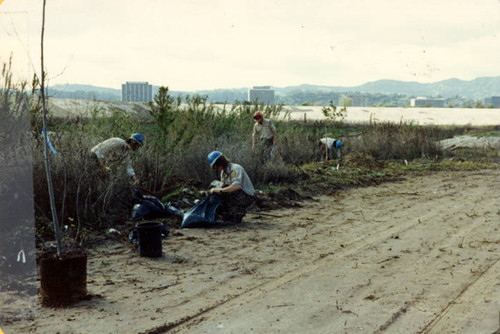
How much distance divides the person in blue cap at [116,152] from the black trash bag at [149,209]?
0.31 m

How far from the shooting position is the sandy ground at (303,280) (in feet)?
14.6

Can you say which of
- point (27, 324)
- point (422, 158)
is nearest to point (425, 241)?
point (27, 324)

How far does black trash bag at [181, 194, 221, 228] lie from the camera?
8.24 m

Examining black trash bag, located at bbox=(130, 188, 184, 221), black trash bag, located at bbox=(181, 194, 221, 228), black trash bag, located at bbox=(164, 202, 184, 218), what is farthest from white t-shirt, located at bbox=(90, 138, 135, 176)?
black trash bag, located at bbox=(181, 194, 221, 228)

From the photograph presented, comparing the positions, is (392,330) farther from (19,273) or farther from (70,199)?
(70,199)

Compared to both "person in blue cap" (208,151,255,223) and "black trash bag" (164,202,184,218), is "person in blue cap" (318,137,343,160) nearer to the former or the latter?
"person in blue cap" (208,151,255,223)

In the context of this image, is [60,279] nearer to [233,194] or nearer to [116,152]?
[233,194]

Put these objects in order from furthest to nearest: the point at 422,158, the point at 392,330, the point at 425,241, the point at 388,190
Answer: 1. the point at 422,158
2. the point at 388,190
3. the point at 425,241
4. the point at 392,330

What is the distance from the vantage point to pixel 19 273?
5895 millimetres

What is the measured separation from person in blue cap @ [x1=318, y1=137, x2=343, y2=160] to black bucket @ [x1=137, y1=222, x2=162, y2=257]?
11.4 m

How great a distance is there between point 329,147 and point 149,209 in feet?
33.4

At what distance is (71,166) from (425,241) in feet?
18.0

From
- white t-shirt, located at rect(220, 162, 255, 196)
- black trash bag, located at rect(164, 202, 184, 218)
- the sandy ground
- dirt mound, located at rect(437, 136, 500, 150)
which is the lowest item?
the sandy ground

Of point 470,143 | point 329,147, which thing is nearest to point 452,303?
point 329,147
